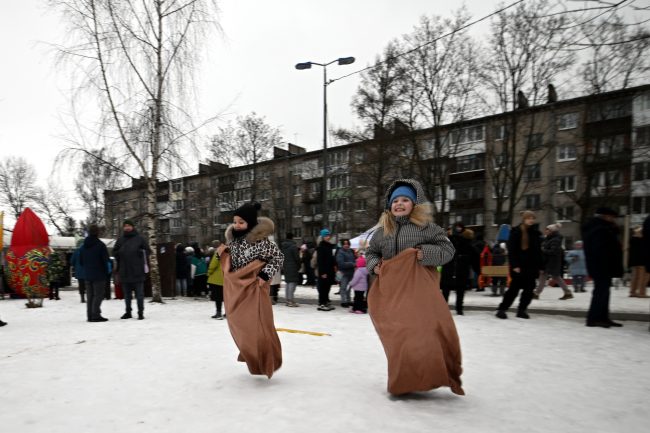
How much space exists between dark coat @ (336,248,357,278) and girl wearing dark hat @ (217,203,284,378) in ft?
24.1

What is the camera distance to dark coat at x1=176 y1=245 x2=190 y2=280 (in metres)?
16.1

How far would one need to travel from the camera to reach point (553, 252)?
13211mm

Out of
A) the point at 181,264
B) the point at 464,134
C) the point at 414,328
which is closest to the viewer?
the point at 414,328

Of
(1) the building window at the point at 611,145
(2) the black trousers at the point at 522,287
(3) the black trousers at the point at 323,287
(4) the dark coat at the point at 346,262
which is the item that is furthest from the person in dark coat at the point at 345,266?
(1) the building window at the point at 611,145

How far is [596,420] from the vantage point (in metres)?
3.62

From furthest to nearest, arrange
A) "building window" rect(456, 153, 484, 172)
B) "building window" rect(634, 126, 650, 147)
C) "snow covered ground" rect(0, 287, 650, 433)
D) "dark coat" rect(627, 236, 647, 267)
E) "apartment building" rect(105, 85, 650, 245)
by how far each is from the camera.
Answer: "building window" rect(456, 153, 484, 172) → "apartment building" rect(105, 85, 650, 245) → "building window" rect(634, 126, 650, 147) → "dark coat" rect(627, 236, 647, 267) → "snow covered ground" rect(0, 287, 650, 433)

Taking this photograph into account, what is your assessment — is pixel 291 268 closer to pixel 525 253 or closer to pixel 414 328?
pixel 525 253

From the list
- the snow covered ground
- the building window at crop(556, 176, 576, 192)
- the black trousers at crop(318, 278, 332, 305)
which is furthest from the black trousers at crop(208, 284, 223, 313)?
the building window at crop(556, 176, 576, 192)

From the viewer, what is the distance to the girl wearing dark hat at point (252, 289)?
471 cm

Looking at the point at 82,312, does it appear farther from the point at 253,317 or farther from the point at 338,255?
the point at 253,317

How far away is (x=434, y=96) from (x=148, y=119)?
16858mm

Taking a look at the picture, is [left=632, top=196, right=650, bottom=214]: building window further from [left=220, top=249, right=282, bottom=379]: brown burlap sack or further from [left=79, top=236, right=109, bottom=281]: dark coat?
[left=220, top=249, right=282, bottom=379]: brown burlap sack

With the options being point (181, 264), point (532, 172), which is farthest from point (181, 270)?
point (532, 172)

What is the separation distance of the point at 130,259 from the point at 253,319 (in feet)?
21.6
